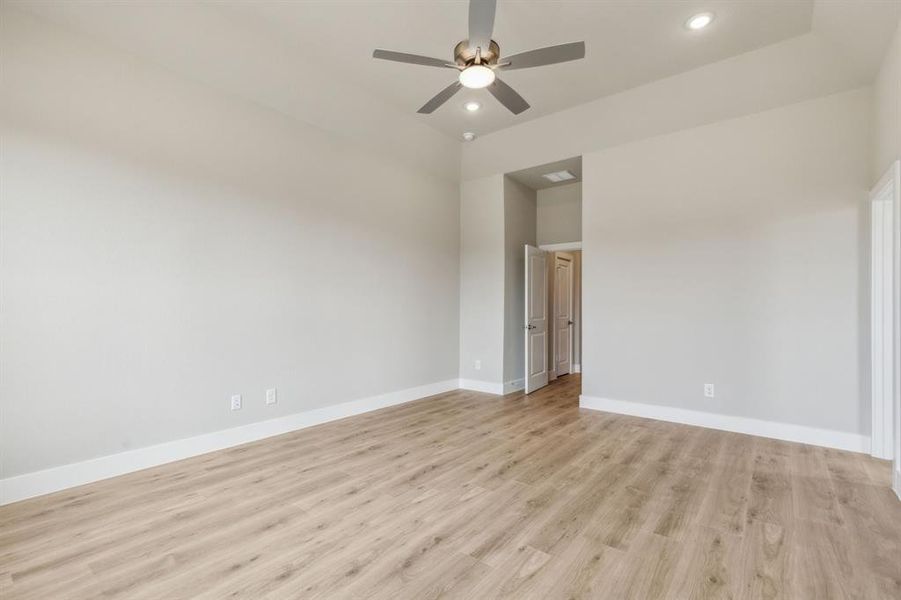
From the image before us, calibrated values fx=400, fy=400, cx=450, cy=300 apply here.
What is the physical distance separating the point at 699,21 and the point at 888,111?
1513 mm

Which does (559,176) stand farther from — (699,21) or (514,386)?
(514,386)

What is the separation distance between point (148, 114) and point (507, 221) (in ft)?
13.6

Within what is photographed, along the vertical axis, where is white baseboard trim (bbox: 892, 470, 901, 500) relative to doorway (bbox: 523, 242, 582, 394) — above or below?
below

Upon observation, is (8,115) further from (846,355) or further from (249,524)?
(846,355)

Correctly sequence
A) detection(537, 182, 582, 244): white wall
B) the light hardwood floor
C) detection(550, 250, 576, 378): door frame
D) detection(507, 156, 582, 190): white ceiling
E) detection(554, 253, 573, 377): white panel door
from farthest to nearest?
detection(554, 253, 573, 377): white panel door → detection(550, 250, 576, 378): door frame → detection(537, 182, 582, 244): white wall → detection(507, 156, 582, 190): white ceiling → the light hardwood floor

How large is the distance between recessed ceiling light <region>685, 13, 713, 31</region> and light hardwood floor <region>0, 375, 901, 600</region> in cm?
352

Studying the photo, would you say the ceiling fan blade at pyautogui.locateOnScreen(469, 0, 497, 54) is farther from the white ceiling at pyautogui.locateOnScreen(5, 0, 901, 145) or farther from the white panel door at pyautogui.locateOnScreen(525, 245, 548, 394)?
the white panel door at pyautogui.locateOnScreen(525, 245, 548, 394)

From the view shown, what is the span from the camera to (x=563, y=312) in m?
7.28

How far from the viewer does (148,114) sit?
3.07 meters

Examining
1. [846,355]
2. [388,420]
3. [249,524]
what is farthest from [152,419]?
[846,355]

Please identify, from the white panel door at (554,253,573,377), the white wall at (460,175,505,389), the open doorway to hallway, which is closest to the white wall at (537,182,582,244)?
the open doorway to hallway

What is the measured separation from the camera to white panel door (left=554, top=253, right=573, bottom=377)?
699 centimetres

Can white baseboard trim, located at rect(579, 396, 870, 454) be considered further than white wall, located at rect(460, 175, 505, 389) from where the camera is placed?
No

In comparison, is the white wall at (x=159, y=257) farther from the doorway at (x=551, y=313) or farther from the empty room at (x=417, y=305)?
the doorway at (x=551, y=313)
